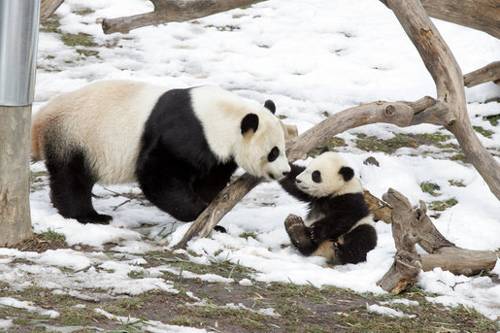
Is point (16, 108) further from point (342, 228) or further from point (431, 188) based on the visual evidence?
point (431, 188)

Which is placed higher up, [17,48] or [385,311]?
[17,48]

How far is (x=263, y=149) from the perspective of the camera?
19.9ft

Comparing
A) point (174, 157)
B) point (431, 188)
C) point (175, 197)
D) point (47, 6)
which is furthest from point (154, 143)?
point (431, 188)

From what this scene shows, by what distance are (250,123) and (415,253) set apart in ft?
4.94

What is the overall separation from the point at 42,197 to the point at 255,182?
1726 mm

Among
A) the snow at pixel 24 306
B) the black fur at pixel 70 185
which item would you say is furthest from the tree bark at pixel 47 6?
the snow at pixel 24 306

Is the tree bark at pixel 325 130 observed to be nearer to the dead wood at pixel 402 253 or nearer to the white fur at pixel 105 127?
the white fur at pixel 105 127

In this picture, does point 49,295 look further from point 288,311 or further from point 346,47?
point 346,47

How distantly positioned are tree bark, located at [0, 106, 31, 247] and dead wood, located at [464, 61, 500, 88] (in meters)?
5.01

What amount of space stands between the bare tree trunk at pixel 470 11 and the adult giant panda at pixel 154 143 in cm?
249

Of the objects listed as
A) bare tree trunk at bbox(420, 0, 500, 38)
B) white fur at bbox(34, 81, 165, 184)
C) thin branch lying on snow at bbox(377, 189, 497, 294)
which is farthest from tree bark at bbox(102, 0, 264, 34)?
→ thin branch lying on snow at bbox(377, 189, 497, 294)

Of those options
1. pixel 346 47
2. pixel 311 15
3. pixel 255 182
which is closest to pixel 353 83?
pixel 346 47

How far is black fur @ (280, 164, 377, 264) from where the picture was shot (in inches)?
238

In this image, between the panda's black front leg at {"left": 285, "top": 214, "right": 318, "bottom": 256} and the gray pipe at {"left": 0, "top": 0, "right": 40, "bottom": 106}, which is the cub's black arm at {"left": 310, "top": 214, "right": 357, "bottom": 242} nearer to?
the panda's black front leg at {"left": 285, "top": 214, "right": 318, "bottom": 256}
